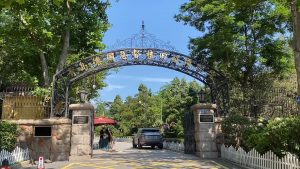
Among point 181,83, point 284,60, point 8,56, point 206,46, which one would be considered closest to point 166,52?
point 206,46

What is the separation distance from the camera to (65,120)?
18828 mm

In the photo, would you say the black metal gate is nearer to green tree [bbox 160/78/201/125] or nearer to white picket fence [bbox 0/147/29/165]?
white picket fence [bbox 0/147/29/165]

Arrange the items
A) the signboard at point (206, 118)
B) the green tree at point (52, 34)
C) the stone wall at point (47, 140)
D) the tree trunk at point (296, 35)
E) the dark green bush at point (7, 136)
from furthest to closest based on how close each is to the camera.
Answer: the green tree at point (52, 34) → the signboard at point (206, 118) → the stone wall at point (47, 140) → the dark green bush at point (7, 136) → the tree trunk at point (296, 35)

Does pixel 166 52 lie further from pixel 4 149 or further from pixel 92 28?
pixel 4 149

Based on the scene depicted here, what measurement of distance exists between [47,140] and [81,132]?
1571mm

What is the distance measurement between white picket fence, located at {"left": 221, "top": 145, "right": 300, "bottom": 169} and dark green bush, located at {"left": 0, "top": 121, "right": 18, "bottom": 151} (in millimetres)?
9198

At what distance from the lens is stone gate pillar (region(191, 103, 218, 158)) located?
19.7 metres

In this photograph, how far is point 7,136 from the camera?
1606cm

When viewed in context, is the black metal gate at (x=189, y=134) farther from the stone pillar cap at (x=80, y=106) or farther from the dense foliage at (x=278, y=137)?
the stone pillar cap at (x=80, y=106)

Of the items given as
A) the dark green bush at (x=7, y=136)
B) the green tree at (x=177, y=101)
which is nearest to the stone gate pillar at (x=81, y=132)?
the dark green bush at (x=7, y=136)

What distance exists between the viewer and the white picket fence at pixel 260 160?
12.0 m

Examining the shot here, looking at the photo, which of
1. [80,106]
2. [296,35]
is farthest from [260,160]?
[80,106]

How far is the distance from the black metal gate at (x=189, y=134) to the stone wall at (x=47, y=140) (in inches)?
255

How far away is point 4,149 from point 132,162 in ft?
16.7
